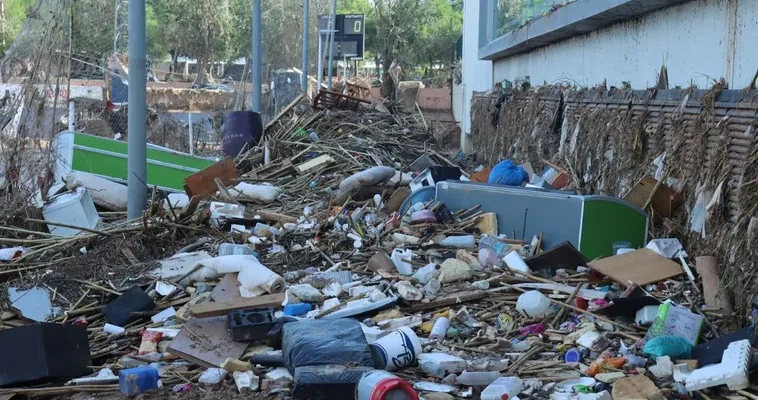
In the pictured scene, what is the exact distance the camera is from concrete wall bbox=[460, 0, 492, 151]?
21141 millimetres

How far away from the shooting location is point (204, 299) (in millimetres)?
6465

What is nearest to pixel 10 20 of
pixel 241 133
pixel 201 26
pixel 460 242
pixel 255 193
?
pixel 201 26

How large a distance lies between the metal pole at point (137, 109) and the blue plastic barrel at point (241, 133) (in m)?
5.79

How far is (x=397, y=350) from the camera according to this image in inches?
196

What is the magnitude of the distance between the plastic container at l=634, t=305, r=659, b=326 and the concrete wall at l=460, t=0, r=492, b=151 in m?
14.8

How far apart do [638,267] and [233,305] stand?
3115 mm

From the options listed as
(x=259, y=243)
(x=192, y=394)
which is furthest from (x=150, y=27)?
(x=192, y=394)

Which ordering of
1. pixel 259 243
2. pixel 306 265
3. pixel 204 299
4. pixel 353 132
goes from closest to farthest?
1. pixel 204 299
2. pixel 306 265
3. pixel 259 243
4. pixel 353 132

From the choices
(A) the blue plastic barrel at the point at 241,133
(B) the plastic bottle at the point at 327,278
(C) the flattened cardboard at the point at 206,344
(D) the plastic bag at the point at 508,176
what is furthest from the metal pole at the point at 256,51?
(C) the flattened cardboard at the point at 206,344

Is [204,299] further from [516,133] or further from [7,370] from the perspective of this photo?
[516,133]

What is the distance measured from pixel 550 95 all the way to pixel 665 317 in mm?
7280

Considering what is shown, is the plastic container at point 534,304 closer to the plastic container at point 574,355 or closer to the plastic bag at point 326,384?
the plastic container at point 574,355

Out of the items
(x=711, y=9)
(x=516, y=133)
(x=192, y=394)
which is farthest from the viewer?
(x=516, y=133)

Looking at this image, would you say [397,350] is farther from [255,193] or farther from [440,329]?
[255,193]
